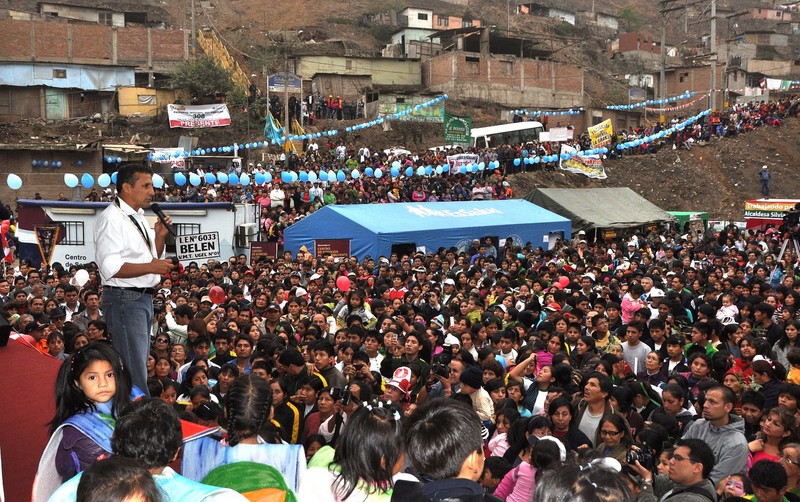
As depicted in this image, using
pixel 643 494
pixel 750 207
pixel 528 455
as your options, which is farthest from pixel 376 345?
pixel 750 207

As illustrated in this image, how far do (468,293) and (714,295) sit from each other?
3307 mm

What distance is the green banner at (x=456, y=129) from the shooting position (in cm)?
2921

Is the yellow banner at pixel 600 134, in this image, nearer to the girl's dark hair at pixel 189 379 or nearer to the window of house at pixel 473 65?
the window of house at pixel 473 65

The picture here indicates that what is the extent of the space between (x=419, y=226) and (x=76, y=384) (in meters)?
15.4

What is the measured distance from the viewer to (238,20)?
53.0 metres

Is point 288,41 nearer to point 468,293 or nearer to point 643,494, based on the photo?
point 468,293

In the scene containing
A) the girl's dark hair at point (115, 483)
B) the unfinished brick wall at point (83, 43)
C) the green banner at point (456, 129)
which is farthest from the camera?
the unfinished brick wall at point (83, 43)

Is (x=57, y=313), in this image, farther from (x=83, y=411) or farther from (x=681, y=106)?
(x=681, y=106)

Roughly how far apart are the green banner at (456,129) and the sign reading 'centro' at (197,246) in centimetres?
1373

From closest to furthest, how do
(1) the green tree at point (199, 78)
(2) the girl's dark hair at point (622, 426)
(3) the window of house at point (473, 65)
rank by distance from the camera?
(2) the girl's dark hair at point (622, 426)
(1) the green tree at point (199, 78)
(3) the window of house at point (473, 65)

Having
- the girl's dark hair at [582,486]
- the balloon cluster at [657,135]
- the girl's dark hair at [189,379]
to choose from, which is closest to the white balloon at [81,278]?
the girl's dark hair at [189,379]

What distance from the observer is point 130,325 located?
474 centimetres

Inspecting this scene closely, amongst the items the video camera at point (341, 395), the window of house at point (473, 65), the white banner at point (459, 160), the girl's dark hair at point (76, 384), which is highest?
the window of house at point (473, 65)

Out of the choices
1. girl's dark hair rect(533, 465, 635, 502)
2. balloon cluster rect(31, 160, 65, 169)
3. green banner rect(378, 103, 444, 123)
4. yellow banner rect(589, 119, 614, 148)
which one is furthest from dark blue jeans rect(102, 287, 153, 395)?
green banner rect(378, 103, 444, 123)
